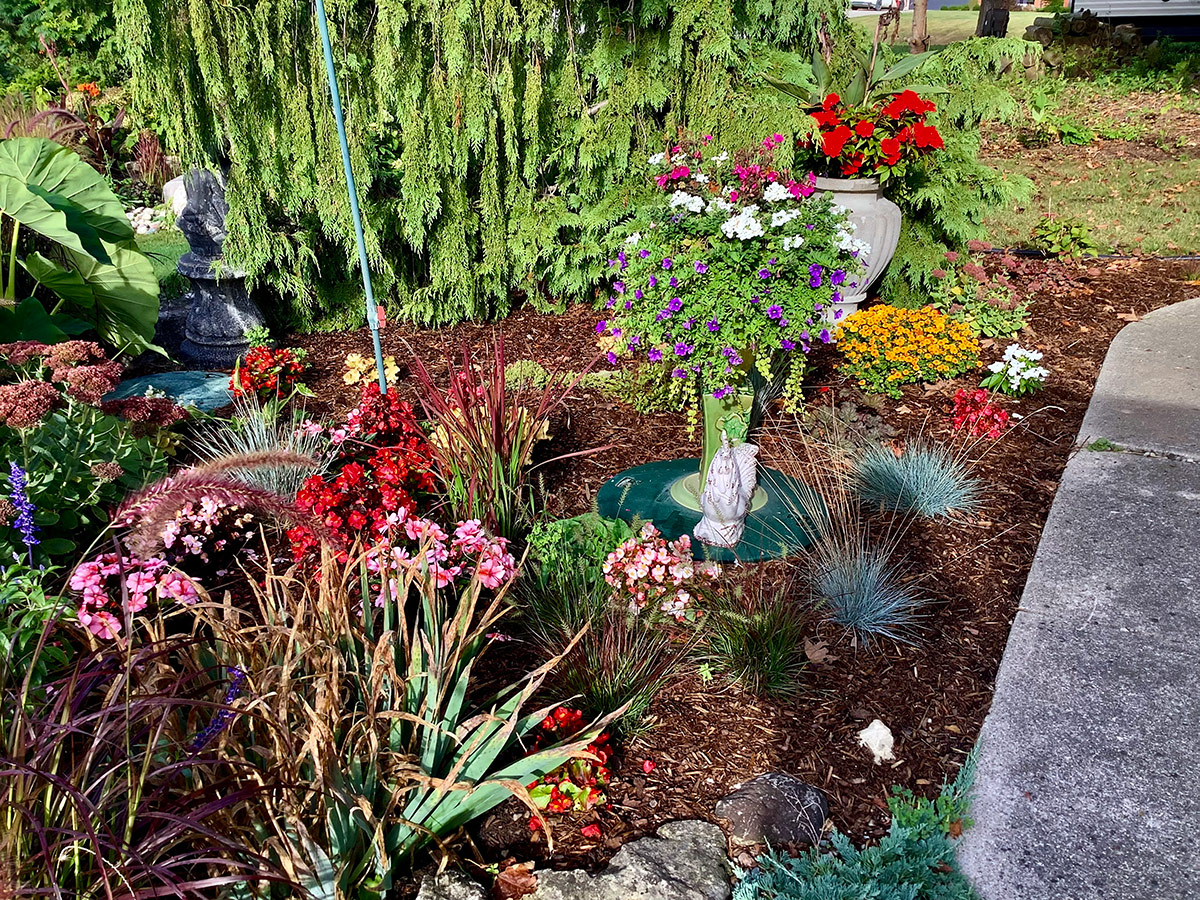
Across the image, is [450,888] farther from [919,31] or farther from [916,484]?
[919,31]

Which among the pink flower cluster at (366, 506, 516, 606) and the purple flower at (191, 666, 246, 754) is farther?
the pink flower cluster at (366, 506, 516, 606)

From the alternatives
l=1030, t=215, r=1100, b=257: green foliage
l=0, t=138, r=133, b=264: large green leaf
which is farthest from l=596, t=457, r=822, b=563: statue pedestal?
l=1030, t=215, r=1100, b=257: green foliage

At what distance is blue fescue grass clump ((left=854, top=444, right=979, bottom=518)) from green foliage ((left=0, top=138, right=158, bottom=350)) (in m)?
3.50

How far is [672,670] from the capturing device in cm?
265

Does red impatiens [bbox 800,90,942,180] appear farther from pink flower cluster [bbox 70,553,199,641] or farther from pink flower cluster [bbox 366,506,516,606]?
pink flower cluster [bbox 70,553,199,641]

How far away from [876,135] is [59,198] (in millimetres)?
4187

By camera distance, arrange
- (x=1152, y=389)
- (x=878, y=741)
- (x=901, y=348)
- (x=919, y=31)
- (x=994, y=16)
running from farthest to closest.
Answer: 1. (x=994, y=16)
2. (x=919, y=31)
3. (x=1152, y=389)
4. (x=901, y=348)
5. (x=878, y=741)

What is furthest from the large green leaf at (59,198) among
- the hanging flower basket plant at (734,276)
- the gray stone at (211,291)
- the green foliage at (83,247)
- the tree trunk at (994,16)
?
the tree trunk at (994,16)

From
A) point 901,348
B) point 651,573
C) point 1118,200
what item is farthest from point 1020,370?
point 1118,200

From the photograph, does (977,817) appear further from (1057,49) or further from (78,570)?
(1057,49)

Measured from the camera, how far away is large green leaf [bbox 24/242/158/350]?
4012mm

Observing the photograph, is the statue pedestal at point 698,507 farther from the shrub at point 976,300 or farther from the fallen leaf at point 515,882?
the shrub at point 976,300

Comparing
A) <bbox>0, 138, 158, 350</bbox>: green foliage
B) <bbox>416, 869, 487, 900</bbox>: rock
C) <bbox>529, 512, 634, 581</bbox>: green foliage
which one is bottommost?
<bbox>416, 869, 487, 900</bbox>: rock

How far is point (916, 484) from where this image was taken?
350 cm
